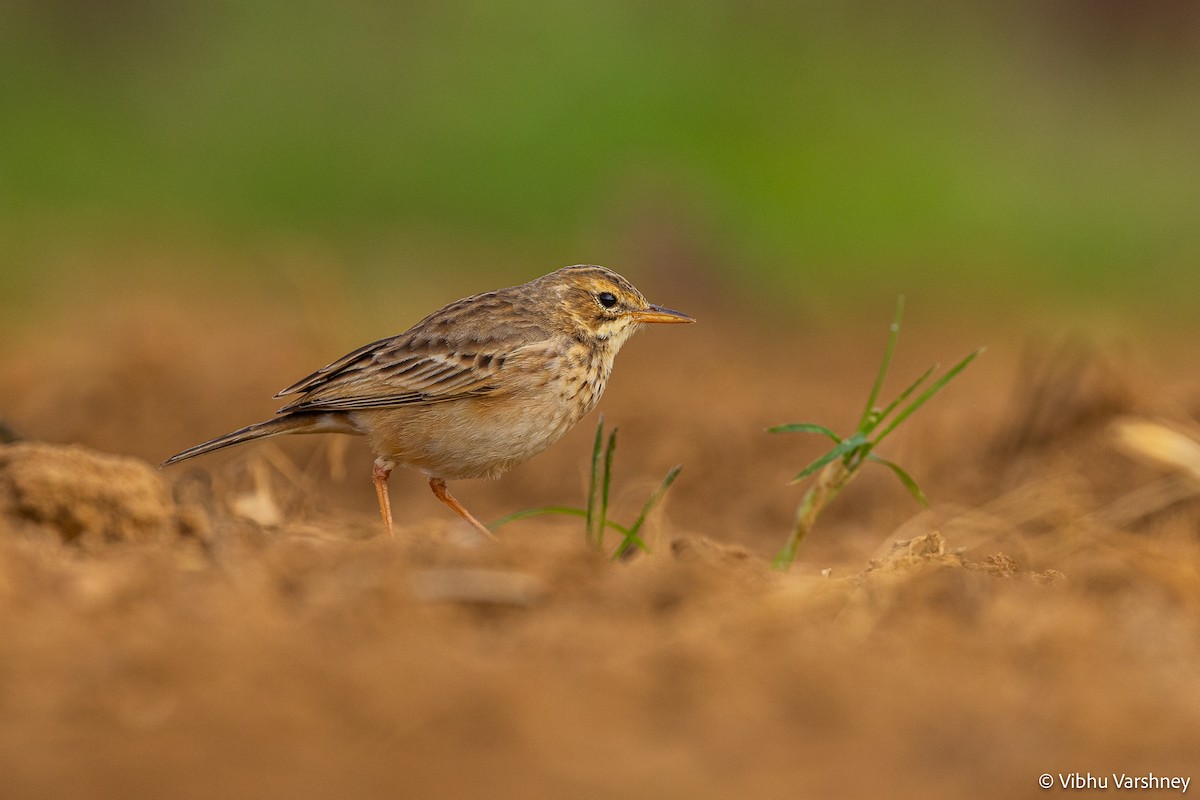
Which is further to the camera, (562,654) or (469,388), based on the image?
(469,388)

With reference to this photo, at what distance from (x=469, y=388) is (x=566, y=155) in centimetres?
1286

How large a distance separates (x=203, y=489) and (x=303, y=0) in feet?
52.2

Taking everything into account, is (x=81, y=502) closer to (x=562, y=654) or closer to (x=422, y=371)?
(x=562, y=654)

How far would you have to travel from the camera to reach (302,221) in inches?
711

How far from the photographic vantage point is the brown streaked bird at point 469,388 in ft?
21.8

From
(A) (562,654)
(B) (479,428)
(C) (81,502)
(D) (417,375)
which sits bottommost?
(A) (562,654)

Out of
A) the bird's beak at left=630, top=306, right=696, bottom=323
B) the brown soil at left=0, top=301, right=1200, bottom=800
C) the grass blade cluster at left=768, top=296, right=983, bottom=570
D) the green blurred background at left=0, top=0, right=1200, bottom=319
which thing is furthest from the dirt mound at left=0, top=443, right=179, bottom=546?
the green blurred background at left=0, top=0, right=1200, bottom=319

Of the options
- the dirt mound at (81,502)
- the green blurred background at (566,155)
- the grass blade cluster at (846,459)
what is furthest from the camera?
the green blurred background at (566,155)

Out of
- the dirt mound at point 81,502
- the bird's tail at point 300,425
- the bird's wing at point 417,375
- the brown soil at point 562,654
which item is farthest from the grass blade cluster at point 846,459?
the bird's tail at point 300,425

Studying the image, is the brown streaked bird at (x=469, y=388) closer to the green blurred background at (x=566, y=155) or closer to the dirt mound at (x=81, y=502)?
the dirt mound at (x=81, y=502)

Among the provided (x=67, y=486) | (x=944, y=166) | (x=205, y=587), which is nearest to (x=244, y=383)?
(x=67, y=486)

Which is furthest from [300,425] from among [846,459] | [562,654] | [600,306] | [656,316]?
[562,654]

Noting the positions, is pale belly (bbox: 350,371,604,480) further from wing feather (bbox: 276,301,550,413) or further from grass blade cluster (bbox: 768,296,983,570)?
grass blade cluster (bbox: 768,296,983,570)

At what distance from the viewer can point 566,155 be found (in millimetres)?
19188
